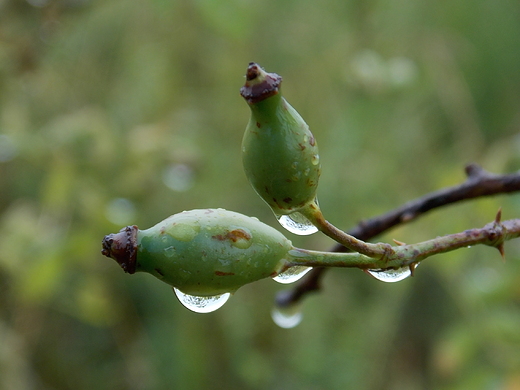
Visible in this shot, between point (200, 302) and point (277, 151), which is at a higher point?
point (277, 151)

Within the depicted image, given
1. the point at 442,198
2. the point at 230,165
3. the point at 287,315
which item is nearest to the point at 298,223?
the point at 442,198

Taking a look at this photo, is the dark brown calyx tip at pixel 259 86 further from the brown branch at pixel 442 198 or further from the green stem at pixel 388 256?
the brown branch at pixel 442 198

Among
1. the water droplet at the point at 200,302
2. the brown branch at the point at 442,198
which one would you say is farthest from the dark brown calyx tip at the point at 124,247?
the brown branch at the point at 442,198

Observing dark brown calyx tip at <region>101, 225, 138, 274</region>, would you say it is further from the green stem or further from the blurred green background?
the blurred green background

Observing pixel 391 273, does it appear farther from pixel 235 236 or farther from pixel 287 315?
pixel 287 315

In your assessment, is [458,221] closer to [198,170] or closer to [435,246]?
[198,170]

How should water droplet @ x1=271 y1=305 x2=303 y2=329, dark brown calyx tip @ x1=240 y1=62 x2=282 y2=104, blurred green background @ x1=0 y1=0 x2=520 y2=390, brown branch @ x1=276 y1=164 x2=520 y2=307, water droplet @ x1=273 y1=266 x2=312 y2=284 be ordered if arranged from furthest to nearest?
blurred green background @ x1=0 y1=0 x2=520 y2=390
water droplet @ x1=271 y1=305 x2=303 y2=329
brown branch @ x1=276 y1=164 x2=520 y2=307
water droplet @ x1=273 y1=266 x2=312 y2=284
dark brown calyx tip @ x1=240 y1=62 x2=282 y2=104

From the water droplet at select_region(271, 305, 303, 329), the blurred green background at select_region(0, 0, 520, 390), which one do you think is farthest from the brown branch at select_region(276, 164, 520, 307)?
the blurred green background at select_region(0, 0, 520, 390)

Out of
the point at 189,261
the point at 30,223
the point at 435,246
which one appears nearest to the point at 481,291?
the point at 435,246
